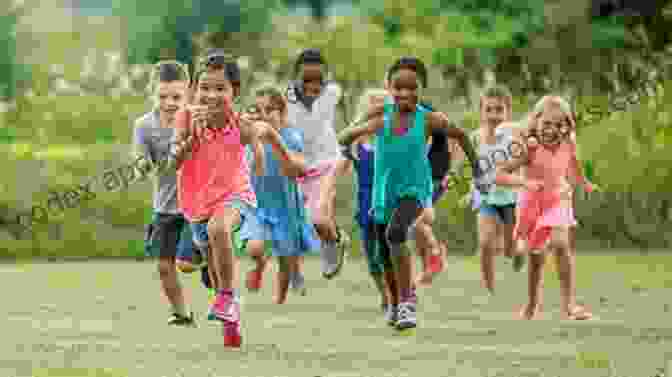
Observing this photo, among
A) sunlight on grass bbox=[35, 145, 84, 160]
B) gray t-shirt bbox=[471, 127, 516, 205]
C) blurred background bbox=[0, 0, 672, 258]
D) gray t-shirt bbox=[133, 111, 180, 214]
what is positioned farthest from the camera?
sunlight on grass bbox=[35, 145, 84, 160]

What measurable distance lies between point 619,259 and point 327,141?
5555 mm

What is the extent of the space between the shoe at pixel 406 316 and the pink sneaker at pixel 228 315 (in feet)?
4.58

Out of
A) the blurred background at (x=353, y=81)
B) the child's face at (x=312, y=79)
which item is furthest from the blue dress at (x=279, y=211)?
the blurred background at (x=353, y=81)

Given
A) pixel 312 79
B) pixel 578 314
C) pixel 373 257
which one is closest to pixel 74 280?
pixel 312 79

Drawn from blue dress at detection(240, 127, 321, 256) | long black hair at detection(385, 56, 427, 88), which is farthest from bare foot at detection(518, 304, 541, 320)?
blue dress at detection(240, 127, 321, 256)

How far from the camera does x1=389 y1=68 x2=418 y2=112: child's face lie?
Answer: 1226 cm

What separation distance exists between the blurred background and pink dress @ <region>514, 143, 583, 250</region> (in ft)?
27.4

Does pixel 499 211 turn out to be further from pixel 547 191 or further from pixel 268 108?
pixel 547 191

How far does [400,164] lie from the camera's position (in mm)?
12297

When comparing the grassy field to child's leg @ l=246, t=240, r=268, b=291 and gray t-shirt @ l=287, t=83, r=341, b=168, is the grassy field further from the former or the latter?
gray t-shirt @ l=287, t=83, r=341, b=168

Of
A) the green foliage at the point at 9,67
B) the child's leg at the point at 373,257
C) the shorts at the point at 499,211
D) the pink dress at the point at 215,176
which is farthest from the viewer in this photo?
the green foliage at the point at 9,67

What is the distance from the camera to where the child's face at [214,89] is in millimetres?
11383

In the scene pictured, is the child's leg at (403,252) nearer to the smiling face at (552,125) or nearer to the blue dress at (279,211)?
the smiling face at (552,125)

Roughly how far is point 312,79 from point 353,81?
59.6ft
